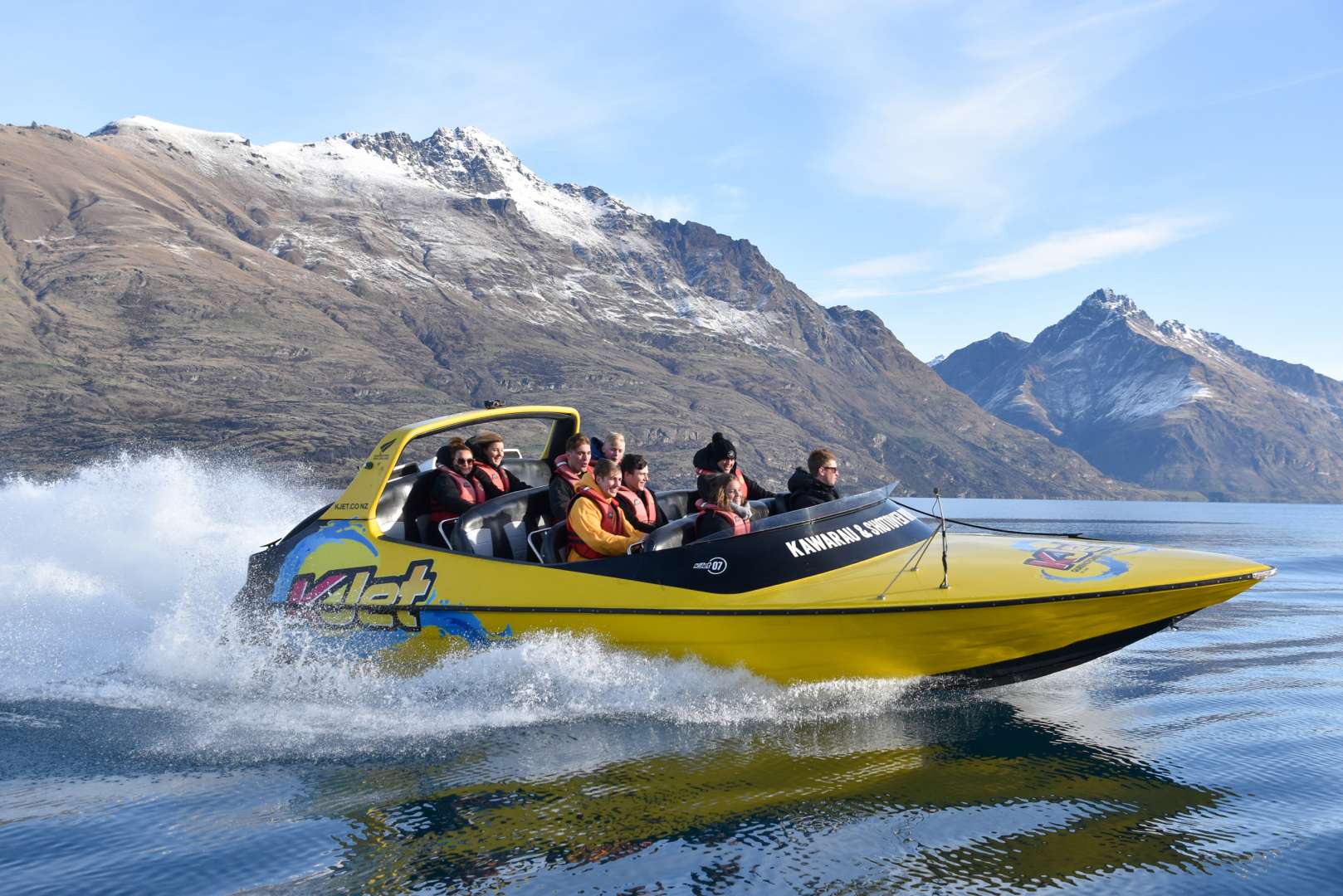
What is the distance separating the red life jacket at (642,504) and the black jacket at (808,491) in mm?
1325

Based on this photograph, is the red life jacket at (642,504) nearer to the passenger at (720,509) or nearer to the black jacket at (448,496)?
the passenger at (720,509)

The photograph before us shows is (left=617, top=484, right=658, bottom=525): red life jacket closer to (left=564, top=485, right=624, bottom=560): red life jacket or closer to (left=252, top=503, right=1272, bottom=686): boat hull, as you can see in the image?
(left=564, top=485, right=624, bottom=560): red life jacket

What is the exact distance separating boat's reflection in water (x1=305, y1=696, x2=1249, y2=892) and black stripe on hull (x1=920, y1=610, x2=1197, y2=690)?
0.53 metres

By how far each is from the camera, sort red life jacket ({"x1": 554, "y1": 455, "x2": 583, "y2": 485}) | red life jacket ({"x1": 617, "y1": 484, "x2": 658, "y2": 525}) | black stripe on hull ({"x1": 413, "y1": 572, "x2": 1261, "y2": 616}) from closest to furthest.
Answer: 1. black stripe on hull ({"x1": 413, "y1": 572, "x2": 1261, "y2": 616})
2. red life jacket ({"x1": 617, "y1": 484, "x2": 658, "y2": 525})
3. red life jacket ({"x1": 554, "y1": 455, "x2": 583, "y2": 485})

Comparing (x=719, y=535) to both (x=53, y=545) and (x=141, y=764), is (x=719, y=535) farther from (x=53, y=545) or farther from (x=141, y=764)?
(x=53, y=545)

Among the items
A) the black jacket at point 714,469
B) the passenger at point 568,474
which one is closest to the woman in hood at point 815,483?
the black jacket at point 714,469

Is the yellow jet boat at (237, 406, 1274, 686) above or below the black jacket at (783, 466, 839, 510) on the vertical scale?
below

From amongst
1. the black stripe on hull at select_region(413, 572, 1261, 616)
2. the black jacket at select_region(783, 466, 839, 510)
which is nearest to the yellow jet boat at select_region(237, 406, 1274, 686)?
the black stripe on hull at select_region(413, 572, 1261, 616)

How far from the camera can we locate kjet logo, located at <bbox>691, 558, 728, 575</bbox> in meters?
7.93

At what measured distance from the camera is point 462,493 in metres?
9.82

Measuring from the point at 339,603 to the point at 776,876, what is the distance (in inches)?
213

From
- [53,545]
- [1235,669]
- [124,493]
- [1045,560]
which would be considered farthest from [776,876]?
[124,493]

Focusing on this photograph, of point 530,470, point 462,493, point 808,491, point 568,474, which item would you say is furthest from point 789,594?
point 530,470

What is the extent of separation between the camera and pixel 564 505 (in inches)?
363
